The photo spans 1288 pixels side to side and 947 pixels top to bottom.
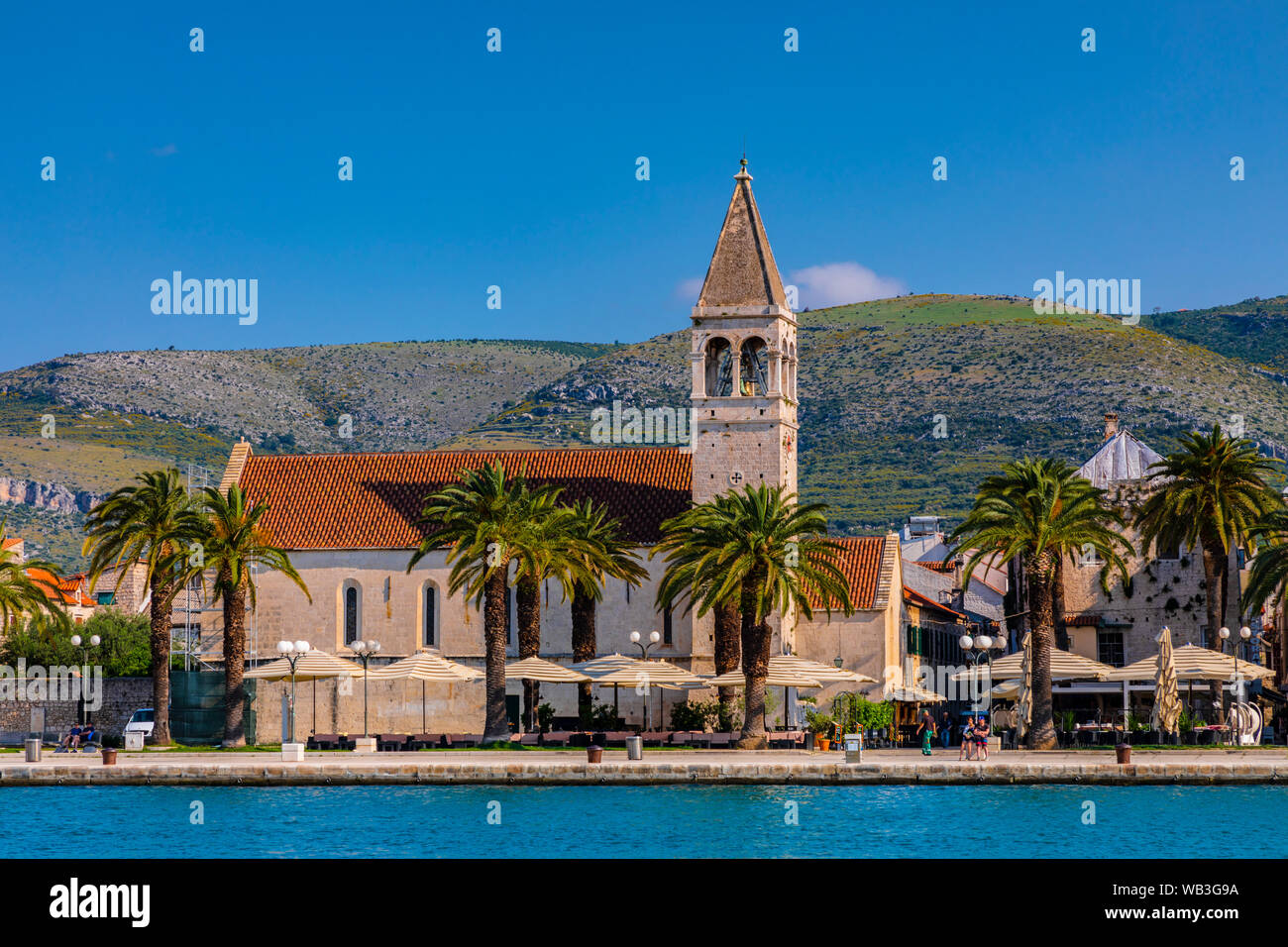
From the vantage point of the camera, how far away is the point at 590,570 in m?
59.4

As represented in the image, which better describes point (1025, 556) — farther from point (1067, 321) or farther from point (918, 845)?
point (1067, 321)

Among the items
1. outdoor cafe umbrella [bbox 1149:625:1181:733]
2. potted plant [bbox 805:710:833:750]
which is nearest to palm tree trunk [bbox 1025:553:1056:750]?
outdoor cafe umbrella [bbox 1149:625:1181:733]

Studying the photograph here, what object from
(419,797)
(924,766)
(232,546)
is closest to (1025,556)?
(924,766)

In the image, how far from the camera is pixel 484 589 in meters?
57.5

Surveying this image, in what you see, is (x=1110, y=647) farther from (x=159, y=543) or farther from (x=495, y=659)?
(x=159, y=543)

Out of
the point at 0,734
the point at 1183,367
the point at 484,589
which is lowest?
the point at 0,734

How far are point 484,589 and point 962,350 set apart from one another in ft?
350

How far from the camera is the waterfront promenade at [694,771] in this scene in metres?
42.2

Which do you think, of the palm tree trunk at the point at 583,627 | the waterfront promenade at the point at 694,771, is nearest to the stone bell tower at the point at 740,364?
the palm tree trunk at the point at 583,627

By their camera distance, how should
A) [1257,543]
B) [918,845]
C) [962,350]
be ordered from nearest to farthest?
1. [918,845]
2. [1257,543]
3. [962,350]

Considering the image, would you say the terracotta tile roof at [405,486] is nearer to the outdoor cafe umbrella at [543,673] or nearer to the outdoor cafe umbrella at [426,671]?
the outdoor cafe umbrella at [426,671]

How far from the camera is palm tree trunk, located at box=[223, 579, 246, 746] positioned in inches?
2293

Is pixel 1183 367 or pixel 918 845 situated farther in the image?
pixel 1183 367

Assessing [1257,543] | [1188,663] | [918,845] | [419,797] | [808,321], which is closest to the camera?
[918,845]
